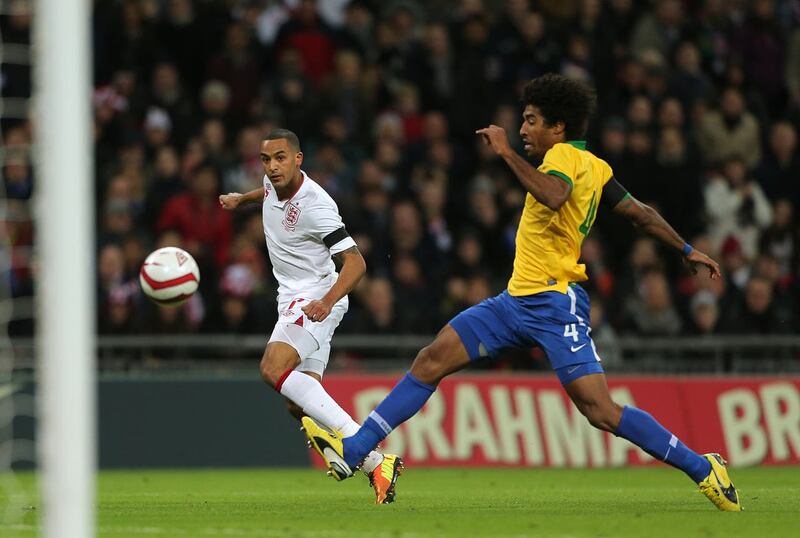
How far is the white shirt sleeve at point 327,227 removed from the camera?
9.98m

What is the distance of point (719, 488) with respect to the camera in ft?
27.9

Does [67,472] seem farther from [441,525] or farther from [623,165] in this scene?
[623,165]

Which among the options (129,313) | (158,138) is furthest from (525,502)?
(158,138)

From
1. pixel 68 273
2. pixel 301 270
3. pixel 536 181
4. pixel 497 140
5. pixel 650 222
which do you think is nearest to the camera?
pixel 68 273

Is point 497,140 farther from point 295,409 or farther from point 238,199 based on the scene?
point 295,409

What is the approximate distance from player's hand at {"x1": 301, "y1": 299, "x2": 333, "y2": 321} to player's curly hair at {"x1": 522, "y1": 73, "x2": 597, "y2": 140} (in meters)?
1.76

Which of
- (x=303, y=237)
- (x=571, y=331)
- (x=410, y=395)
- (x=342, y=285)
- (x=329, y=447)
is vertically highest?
(x=303, y=237)

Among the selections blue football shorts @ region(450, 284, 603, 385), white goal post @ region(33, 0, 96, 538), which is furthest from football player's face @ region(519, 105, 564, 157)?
white goal post @ region(33, 0, 96, 538)

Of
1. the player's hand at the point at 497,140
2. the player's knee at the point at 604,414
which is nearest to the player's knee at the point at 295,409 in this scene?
the player's knee at the point at 604,414

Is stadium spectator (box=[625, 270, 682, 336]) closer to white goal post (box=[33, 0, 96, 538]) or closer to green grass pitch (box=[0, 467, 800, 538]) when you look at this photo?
green grass pitch (box=[0, 467, 800, 538])

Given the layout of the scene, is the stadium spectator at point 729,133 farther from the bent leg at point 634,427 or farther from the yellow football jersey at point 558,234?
the bent leg at point 634,427

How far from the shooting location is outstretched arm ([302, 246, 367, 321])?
31.0 ft

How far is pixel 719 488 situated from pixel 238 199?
3.73m

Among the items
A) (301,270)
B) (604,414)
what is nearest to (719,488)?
(604,414)
